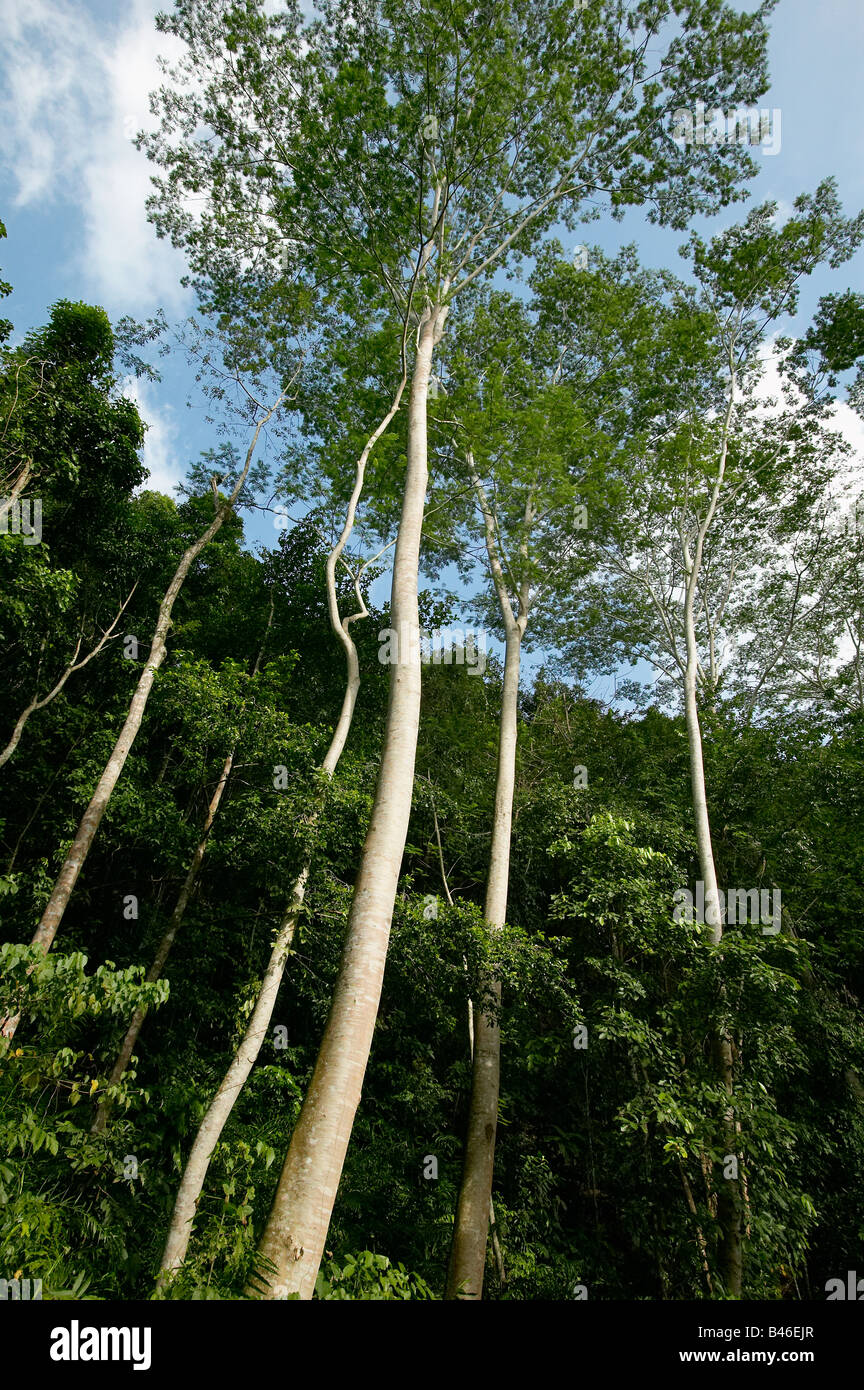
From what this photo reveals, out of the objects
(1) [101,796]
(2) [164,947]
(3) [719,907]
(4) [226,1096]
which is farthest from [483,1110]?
(1) [101,796]

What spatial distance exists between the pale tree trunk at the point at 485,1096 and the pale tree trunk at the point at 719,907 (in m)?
2.42

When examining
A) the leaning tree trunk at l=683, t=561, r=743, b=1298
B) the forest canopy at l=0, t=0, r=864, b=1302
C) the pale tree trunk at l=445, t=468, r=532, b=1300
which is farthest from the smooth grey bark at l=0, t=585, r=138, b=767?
the leaning tree trunk at l=683, t=561, r=743, b=1298

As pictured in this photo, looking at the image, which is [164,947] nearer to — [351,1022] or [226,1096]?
[226,1096]

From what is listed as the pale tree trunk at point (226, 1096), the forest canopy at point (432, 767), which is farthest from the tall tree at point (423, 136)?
the pale tree trunk at point (226, 1096)

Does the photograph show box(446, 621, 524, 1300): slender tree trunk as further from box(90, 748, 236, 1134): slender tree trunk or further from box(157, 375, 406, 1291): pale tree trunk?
box(90, 748, 236, 1134): slender tree trunk

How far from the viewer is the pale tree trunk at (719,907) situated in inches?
252

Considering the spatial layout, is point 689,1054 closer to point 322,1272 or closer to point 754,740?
point 322,1272

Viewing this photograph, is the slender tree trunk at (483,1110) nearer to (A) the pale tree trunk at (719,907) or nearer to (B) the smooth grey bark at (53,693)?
(A) the pale tree trunk at (719,907)

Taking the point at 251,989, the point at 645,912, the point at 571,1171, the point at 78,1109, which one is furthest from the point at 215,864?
the point at 571,1171

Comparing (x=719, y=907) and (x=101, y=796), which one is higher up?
(x=101, y=796)

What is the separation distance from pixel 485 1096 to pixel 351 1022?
465 centimetres

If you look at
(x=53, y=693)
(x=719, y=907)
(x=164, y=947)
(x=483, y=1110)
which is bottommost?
(x=483, y=1110)

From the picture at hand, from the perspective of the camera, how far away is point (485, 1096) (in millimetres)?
7281
